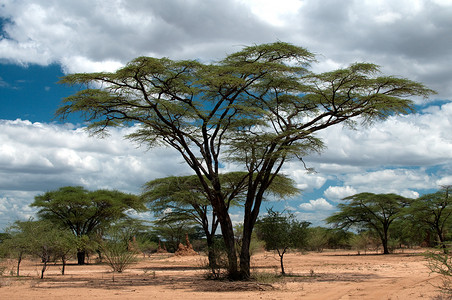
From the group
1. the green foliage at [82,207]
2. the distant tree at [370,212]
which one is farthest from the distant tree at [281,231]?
the distant tree at [370,212]

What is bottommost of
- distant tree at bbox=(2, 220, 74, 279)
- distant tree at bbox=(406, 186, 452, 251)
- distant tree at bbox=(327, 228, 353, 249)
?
distant tree at bbox=(327, 228, 353, 249)

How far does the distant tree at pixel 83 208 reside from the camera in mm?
34556

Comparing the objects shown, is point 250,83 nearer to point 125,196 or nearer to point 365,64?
point 365,64

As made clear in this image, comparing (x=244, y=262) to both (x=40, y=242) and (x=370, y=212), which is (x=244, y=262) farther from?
(x=370, y=212)

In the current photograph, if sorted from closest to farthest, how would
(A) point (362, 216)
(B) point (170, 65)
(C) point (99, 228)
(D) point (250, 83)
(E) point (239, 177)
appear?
(B) point (170, 65) < (D) point (250, 83) < (E) point (239, 177) < (C) point (99, 228) < (A) point (362, 216)

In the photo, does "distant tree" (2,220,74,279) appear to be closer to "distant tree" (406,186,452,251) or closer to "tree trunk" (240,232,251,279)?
"tree trunk" (240,232,251,279)

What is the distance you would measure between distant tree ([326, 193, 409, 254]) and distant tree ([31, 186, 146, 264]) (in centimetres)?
2106

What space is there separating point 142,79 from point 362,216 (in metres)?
33.3

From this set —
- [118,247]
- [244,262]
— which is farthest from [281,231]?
[118,247]

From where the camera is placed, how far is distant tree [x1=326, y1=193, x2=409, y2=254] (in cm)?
4069

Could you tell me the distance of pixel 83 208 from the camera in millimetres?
35188

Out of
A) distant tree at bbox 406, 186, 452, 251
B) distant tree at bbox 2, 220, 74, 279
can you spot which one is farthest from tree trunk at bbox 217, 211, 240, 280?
distant tree at bbox 406, 186, 452, 251

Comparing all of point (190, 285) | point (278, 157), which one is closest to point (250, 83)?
point (278, 157)

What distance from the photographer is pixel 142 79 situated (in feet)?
50.9
